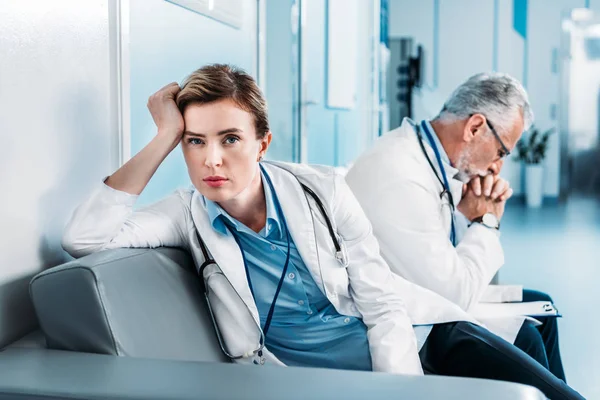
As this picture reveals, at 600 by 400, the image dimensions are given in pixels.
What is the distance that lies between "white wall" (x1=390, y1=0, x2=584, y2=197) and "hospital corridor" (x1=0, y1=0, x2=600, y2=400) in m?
8.49

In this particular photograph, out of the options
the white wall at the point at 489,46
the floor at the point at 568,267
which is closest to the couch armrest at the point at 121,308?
the floor at the point at 568,267

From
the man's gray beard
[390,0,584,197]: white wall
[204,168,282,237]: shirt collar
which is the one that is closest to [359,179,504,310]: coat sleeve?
the man's gray beard

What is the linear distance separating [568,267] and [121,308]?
5165 mm

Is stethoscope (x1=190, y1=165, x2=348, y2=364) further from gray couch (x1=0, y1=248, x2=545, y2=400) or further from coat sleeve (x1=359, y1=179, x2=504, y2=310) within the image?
coat sleeve (x1=359, y1=179, x2=504, y2=310)

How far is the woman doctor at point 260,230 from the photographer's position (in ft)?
5.68

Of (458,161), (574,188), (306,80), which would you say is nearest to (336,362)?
(458,161)

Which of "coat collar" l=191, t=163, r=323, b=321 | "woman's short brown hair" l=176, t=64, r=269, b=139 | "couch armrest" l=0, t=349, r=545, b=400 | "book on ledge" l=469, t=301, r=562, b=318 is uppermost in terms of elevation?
"woman's short brown hair" l=176, t=64, r=269, b=139

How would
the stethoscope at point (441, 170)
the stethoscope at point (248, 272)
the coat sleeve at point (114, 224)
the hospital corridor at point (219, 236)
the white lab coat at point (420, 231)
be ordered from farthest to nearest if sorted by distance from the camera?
1. the stethoscope at point (441, 170)
2. the white lab coat at point (420, 231)
3. the stethoscope at point (248, 272)
4. the coat sleeve at point (114, 224)
5. the hospital corridor at point (219, 236)

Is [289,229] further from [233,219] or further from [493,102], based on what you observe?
[493,102]

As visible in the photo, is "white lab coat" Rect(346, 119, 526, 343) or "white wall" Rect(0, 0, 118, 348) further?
"white lab coat" Rect(346, 119, 526, 343)

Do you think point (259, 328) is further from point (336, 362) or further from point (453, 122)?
point (453, 122)

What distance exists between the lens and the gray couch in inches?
48.4

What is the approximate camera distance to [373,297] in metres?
1.91

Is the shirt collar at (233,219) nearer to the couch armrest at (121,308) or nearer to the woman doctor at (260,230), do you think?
the woman doctor at (260,230)
